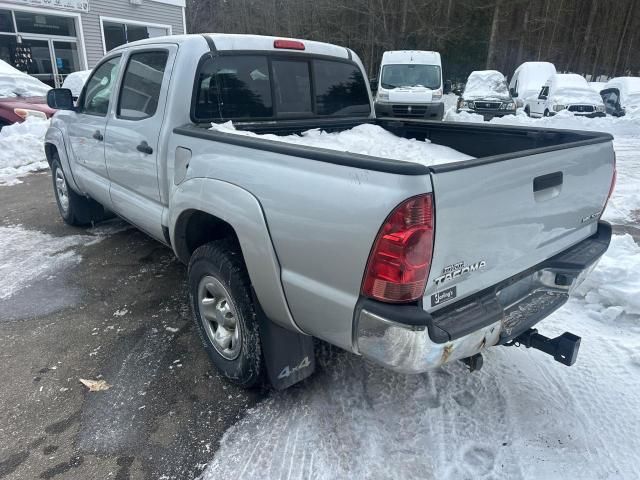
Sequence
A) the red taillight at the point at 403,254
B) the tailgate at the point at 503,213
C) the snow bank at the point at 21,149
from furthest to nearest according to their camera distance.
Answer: the snow bank at the point at 21,149 → the tailgate at the point at 503,213 → the red taillight at the point at 403,254

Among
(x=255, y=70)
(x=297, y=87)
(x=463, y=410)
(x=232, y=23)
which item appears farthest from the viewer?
(x=232, y=23)

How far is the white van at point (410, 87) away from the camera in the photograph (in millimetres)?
14062

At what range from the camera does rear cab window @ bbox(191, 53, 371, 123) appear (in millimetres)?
3320

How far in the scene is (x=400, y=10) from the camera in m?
29.7

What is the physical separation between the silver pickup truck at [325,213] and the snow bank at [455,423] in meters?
0.29

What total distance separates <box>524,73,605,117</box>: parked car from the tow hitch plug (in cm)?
1443

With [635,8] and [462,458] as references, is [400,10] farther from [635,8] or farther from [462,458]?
[462,458]

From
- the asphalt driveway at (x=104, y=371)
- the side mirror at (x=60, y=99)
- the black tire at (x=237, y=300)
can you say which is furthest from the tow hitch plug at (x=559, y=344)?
the side mirror at (x=60, y=99)

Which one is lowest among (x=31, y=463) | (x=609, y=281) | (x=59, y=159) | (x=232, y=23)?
(x=31, y=463)

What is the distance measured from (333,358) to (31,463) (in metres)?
1.76

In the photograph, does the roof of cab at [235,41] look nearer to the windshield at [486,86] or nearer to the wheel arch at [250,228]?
the wheel arch at [250,228]

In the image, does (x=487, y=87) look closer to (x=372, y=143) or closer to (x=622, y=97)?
(x=622, y=97)

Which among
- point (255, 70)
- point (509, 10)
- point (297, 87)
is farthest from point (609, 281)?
point (509, 10)

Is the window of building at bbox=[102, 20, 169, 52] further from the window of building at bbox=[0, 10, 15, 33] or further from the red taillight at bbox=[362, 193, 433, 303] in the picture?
the red taillight at bbox=[362, 193, 433, 303]
